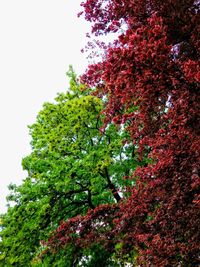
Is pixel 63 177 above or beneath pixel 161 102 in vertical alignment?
above

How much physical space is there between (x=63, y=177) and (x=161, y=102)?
8.88 meters

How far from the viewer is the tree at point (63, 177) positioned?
1392 centimetres

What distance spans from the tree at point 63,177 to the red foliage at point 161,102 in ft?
18.9

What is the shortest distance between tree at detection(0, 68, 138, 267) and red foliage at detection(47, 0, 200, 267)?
576 centimetres

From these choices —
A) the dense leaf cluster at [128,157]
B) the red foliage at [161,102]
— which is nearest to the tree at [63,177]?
the dense leaf cluster at [128,157]

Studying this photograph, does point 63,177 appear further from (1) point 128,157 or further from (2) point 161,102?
(2) point 161,102

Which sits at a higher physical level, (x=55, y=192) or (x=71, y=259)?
(x=55, y=192)

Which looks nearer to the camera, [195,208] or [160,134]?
[195,208]

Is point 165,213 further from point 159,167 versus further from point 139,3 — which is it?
point 139,3

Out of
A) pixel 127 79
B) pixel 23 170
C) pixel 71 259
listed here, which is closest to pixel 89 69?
pixel 127 79

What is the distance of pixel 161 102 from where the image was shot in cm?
645

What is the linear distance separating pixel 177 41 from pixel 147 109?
173 cm

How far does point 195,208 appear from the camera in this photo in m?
6.43

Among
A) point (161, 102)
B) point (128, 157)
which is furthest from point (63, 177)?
point (161, 102)
